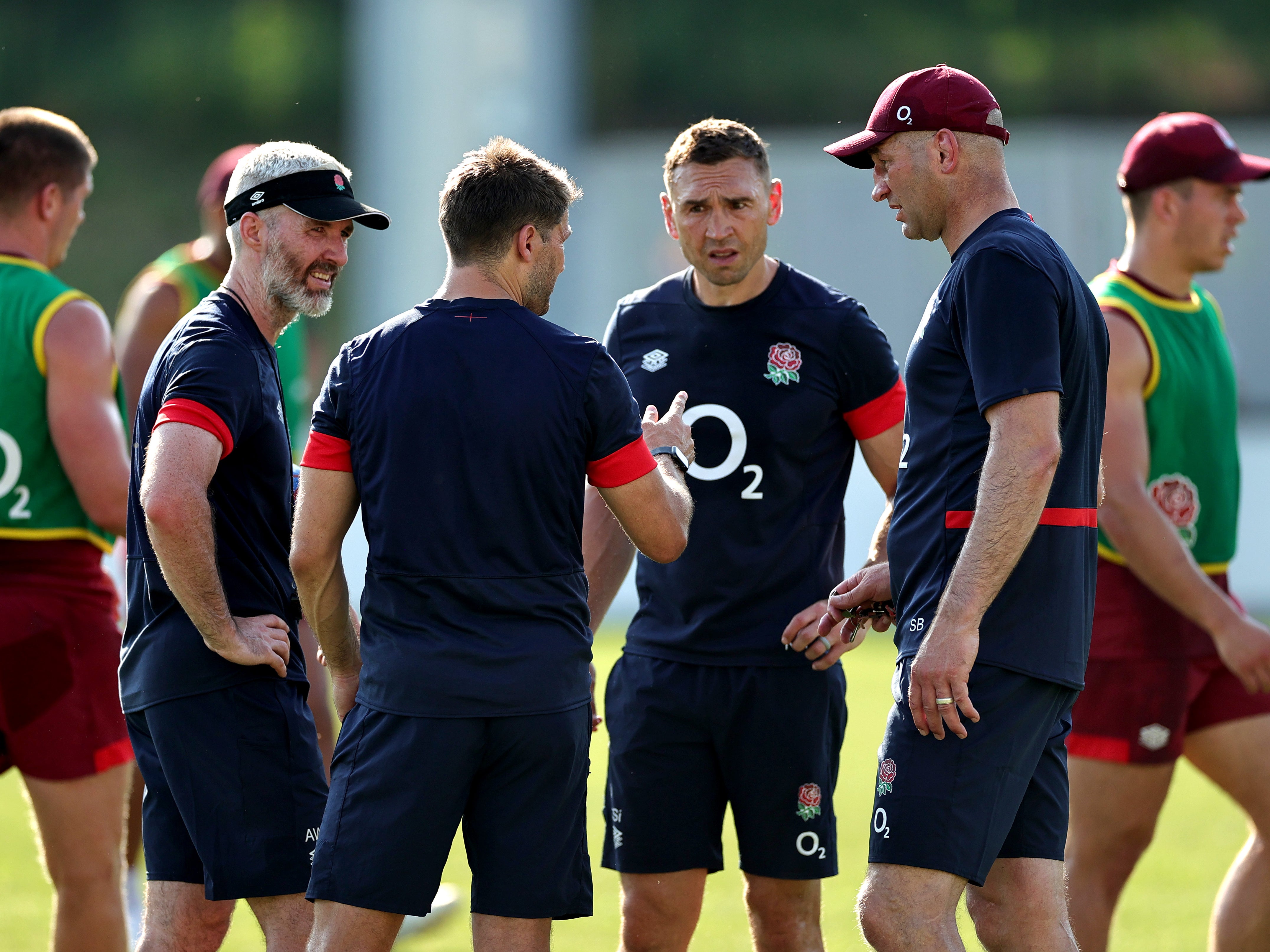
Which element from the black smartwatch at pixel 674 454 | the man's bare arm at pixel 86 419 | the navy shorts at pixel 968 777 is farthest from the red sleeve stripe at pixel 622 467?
the man's bare arm at pixel 86 419

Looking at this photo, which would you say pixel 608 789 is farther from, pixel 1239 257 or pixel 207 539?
pixel 1239 257

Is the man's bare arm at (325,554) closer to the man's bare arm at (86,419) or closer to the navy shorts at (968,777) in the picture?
the man's bare arm at (86,419)

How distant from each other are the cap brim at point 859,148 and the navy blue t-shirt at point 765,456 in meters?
0.65

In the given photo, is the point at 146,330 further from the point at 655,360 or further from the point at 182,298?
the point at 655,360

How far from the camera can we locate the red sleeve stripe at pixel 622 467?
3.42 meters

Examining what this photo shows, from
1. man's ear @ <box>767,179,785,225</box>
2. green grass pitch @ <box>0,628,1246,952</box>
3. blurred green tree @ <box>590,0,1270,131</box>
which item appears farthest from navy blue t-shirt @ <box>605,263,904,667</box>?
blurred green tree @ <box>590,0,1270,131</box>

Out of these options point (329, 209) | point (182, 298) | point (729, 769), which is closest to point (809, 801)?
point (729, 769)

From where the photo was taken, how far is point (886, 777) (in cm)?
341

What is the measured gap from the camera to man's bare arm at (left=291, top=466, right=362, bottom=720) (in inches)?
135

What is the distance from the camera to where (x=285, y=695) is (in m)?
3.73

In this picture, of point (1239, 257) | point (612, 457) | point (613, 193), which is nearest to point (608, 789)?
point (612, 457)

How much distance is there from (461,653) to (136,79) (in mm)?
17577

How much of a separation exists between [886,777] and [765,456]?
1167 mm

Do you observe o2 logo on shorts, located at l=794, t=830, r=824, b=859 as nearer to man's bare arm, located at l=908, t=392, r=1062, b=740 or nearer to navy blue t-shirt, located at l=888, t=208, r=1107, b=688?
navy blue t-shirt, located at l=888, t=208, r=1107, b=688
